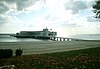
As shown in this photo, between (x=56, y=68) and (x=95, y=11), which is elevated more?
(x=95, y=11)

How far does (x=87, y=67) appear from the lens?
9.47 m

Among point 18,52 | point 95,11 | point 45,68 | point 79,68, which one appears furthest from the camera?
point 95,11

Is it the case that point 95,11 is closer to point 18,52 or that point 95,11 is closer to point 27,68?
point 18,52

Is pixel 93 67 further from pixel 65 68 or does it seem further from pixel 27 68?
pixel 27 68

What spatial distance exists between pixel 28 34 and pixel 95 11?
484 ft

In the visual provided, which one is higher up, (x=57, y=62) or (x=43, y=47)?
(x=57, y=62)

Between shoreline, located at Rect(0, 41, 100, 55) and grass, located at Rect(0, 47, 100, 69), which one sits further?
shoreline, located at Rect(0, 41, 100, 55)

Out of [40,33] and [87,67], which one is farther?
[40,33]

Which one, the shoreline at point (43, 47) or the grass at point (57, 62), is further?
the shoreline at point (43, 47)

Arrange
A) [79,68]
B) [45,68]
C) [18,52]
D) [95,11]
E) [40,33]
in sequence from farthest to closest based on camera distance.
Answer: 1. [40,33]
2. [95,11]
3. [18,52]
4. [45,68]
5. [79,68]

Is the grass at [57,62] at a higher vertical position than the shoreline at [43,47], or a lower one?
higher

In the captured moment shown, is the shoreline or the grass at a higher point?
the grass

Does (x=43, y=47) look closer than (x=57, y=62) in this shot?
No

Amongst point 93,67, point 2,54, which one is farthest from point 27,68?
point 2,54
